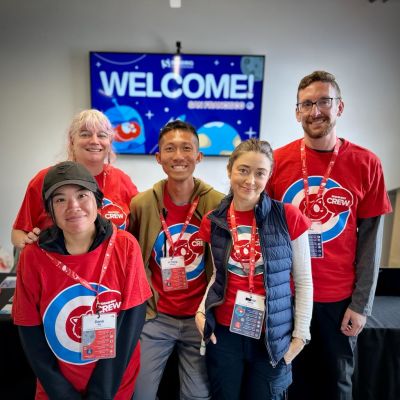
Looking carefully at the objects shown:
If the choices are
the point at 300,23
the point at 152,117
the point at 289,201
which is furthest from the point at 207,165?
the point at 289,201

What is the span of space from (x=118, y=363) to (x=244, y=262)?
0.64 meters

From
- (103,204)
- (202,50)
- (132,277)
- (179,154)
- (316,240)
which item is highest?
(202,50)

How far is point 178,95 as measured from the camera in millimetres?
3148

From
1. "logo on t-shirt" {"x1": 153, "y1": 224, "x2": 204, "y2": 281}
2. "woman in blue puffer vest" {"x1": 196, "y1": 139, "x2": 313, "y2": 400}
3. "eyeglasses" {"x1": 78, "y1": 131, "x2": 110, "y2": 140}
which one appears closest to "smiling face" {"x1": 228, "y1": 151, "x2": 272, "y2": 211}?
"woman in blue puffer vest" {"x1": 196, "y1": 139, "x2": 313, "y2": 400}

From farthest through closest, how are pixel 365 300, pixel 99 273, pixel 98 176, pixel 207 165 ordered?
pixel 207 165 < pixel 98 176 < pixel 365 300 < pixel 99 273

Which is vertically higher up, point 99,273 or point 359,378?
point 99,273

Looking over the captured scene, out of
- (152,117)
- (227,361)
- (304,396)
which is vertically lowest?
(304,396)

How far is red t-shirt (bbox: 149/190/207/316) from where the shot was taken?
5.08 ft

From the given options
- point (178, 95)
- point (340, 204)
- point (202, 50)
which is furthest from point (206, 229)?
point (202, 50)

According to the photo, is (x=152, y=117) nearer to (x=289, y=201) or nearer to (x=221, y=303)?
(x=289, y=201)

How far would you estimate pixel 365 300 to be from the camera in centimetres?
142

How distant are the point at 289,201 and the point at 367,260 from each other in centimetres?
44

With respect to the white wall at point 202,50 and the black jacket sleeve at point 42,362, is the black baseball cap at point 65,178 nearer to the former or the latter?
the black jacket sleeve at point 42,362

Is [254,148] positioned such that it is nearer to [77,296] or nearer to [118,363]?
[77,296]
